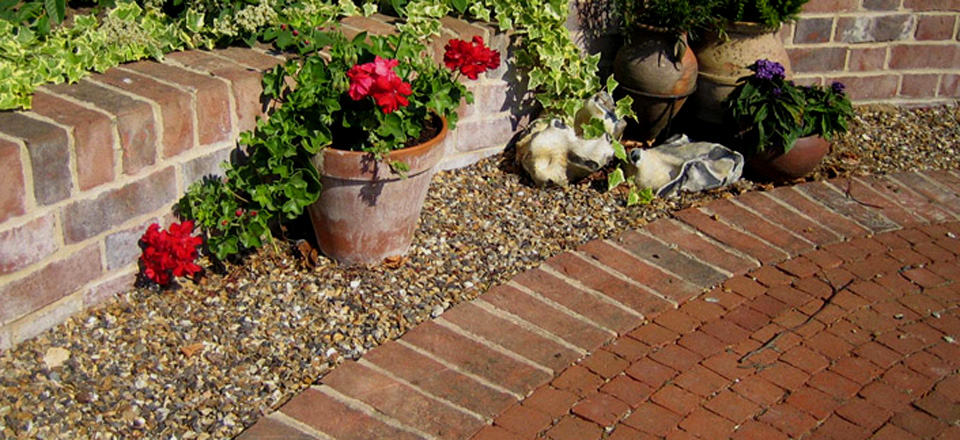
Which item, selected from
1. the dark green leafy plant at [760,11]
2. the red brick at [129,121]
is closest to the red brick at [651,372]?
the red brick at [129,121]

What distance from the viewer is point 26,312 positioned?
274 cm

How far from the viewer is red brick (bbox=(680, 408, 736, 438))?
266 centimetres

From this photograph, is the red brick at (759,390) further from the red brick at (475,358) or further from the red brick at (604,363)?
the red brick at (475,358)

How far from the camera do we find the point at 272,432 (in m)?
2.54

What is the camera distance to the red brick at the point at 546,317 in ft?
9.87

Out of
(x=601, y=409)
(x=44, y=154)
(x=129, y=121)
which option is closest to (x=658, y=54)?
(x=601, y=409)

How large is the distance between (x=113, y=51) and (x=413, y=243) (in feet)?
3.78

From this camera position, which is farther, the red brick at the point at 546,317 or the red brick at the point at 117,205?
the red brick at the point at 546,317

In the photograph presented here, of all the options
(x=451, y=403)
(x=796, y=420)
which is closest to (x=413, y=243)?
(x=451, y=403)

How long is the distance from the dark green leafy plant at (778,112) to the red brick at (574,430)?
181 centimetres

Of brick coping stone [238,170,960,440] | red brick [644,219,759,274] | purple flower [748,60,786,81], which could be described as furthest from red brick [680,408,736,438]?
purple flower [748,60,786,81]

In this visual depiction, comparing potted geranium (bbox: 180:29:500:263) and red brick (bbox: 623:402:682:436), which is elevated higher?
potted geranium (bbox: 180:29:500:263)

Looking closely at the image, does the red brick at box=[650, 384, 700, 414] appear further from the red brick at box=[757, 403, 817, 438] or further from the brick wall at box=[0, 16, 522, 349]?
the brick wall at box=[0, 16, 522, 349]

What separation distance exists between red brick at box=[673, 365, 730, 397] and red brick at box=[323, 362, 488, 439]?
2.05 ft
